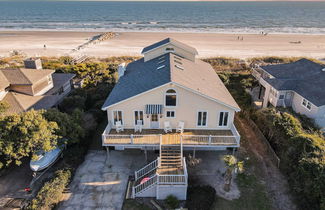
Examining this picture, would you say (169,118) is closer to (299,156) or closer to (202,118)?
(202,118)

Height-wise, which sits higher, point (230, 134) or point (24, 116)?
point (24, 116)

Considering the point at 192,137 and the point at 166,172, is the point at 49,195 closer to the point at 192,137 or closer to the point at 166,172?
the point at 166,172

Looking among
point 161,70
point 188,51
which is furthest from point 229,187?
point 188,51

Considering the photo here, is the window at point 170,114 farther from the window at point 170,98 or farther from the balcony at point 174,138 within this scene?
the balcony at point 174,138

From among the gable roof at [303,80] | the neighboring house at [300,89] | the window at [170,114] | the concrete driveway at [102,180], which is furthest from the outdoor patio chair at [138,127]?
the gable roof at [303,80]

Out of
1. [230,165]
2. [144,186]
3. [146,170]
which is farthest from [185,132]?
[144,186]

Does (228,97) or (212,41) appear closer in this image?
(228,97)
